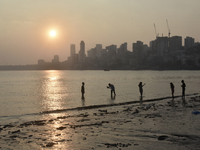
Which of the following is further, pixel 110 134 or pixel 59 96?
pixel 59 96

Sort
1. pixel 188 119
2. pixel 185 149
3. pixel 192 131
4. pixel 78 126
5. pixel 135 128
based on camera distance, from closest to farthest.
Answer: pixel 185 149, pixel 192 131, pixel 135 128, pixel 78 126, pixel 188 119

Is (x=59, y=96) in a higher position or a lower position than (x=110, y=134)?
lower

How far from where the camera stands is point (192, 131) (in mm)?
11570

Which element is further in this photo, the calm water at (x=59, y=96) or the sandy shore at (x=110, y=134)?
the calm water at (x=59, y=96)

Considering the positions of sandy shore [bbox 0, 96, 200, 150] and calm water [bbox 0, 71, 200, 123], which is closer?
sandy shore [bbox 0, 96, 200, 150]

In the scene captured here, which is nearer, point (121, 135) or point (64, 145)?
point (64, 145)

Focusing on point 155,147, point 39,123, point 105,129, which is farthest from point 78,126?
point 155,147

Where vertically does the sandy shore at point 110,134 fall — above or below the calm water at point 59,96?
above

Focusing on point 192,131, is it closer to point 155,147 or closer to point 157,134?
point 157,134

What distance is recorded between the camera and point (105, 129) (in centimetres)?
1260

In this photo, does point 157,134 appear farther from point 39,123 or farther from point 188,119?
point 39,123

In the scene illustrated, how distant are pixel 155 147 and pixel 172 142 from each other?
A: 105cm

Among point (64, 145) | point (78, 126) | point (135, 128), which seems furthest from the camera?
point (78, 126)

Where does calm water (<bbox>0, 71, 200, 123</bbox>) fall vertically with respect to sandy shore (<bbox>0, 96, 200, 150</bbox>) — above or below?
below
